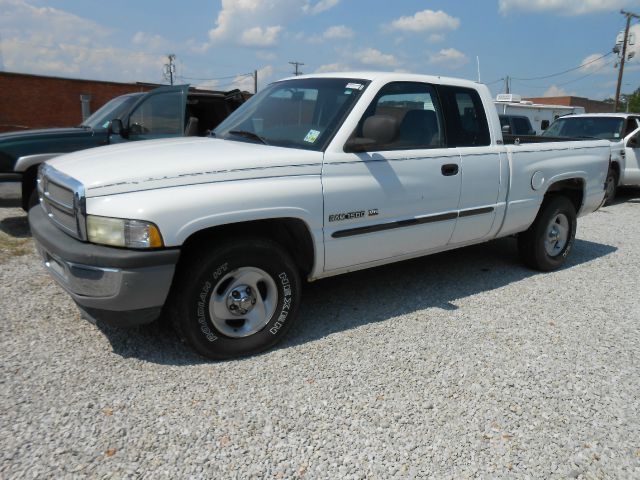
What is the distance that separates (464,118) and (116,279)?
3.18 meters

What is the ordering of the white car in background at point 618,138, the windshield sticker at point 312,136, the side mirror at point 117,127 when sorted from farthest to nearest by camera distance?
the white car in background at point 618,138 < the side mirror at point 117,127 < the windshield sticker at point 312,136

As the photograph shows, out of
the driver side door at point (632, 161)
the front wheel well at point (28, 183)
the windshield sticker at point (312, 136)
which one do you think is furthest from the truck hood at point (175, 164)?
the driver side door at point (632, 161)

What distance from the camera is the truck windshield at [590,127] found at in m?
10.8

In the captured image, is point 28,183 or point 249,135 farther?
point 28,183

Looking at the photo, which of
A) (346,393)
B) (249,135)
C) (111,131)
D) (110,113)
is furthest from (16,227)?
A: (346,393)

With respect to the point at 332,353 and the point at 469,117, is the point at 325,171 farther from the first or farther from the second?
the point at 469,117

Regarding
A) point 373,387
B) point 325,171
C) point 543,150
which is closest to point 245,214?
point 325,171

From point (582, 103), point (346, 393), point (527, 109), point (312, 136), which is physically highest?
point (582, 103)

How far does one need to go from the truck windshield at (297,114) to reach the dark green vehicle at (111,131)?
3.89ft

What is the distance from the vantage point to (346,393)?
9.89 ft

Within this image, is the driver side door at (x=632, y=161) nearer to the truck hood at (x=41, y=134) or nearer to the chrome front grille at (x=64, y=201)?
the truck hood at (x=41, y=134)

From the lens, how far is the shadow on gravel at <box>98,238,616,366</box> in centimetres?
350

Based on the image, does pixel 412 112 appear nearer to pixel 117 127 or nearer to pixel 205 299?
pixel 205 299

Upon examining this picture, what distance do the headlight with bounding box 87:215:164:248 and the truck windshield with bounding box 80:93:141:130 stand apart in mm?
4296
